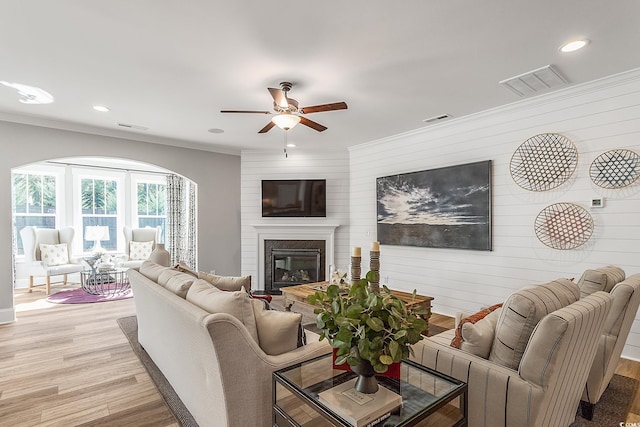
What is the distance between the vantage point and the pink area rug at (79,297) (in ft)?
17.3

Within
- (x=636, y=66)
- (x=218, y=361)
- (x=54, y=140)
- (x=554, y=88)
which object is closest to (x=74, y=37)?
(x=218, y=361)

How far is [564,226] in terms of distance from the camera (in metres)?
3.32

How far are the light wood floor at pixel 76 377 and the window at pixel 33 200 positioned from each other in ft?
10.4

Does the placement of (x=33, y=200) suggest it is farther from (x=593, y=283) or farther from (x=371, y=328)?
(x=593, y=283)

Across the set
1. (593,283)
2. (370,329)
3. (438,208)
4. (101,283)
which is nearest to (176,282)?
(370,329)

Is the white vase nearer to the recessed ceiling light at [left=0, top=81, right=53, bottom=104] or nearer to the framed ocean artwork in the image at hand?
the recessed ceiling light at [left=0, top=81, right=53, bottom=104]

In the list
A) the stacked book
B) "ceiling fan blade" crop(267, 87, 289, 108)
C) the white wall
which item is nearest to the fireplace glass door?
the white wall

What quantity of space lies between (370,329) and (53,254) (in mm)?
7268

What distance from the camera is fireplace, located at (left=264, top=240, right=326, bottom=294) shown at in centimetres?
589

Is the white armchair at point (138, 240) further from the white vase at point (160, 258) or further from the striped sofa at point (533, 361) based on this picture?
the striped sofa at point (533, 361)

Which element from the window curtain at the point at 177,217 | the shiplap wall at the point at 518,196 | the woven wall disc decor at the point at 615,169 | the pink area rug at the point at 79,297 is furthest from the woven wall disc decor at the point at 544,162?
the window curtain at the point at 177,217

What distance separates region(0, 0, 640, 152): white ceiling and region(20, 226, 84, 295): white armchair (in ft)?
10.00

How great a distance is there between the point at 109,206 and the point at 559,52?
8.45 meters

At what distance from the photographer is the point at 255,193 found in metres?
6.11
